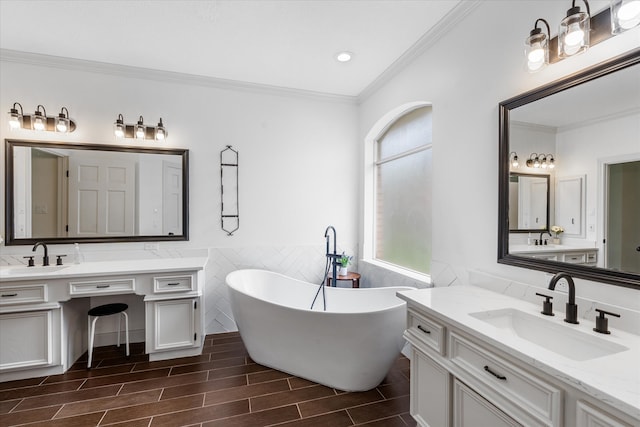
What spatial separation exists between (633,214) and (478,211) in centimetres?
85

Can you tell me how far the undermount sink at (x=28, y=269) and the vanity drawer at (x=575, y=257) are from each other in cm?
365

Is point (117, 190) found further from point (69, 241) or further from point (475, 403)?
point (475, 403)

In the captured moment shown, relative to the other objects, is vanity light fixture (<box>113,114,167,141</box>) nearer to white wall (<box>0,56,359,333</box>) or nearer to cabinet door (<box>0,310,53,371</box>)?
white wall (<box>0,56,359,333</box>)

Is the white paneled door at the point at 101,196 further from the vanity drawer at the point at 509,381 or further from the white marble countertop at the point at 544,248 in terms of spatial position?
the white marble countertop at the point at 544,248

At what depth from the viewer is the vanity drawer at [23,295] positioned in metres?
2.35

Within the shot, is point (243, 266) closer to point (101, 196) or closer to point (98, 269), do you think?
point (98, 269)

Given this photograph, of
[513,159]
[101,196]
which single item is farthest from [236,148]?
[513,159]

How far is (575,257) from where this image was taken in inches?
59.5

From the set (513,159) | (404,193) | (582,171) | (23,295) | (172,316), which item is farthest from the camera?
(404,193)

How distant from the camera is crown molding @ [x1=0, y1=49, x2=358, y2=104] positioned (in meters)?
2.82

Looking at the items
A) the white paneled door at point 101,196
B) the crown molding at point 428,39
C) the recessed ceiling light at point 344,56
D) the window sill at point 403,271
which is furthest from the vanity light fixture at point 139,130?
the window sill at point 403,271

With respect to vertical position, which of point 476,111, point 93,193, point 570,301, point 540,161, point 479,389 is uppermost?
point 476,111

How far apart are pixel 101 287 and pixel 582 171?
3.42 m

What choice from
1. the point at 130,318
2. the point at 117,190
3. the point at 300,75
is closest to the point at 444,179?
Answer: the point at 300,75
